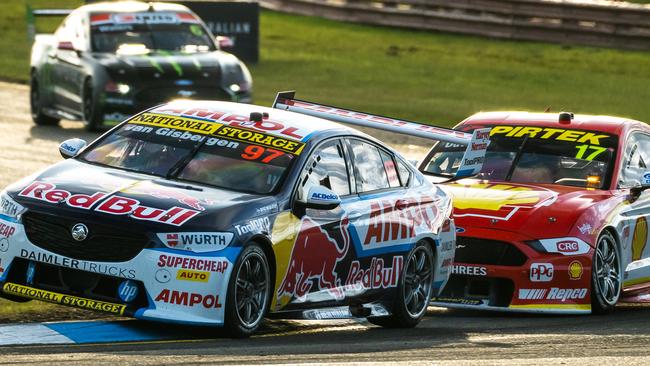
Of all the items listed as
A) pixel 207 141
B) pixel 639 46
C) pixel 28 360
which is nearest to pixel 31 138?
pixel 207 141

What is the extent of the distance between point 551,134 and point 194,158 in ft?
13.3

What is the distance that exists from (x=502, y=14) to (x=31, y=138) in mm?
16952

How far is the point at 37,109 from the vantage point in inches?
874

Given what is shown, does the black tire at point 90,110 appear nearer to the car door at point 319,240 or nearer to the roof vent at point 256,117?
the roof vent at point 256,117

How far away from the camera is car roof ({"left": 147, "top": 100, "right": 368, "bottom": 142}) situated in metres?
10.5

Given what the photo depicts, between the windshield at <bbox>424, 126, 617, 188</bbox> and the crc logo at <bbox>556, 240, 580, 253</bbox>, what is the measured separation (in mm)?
1043

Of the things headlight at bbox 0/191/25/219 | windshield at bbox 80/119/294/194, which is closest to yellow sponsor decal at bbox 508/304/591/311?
windshield at bbox 80/119/294/194

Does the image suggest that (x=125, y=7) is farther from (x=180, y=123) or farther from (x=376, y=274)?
(x=376, y=274)

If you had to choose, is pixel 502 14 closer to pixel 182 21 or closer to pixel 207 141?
pixel 182 21

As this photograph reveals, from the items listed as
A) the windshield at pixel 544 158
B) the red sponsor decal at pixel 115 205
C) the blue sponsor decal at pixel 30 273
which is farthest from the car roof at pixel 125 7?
the blue sponsor decal at pixel 30 273

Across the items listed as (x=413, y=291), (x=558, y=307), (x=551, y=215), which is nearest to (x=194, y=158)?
(x=413, y=291)

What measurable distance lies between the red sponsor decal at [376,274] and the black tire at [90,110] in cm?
1042

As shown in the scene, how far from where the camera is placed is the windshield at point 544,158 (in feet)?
42.2

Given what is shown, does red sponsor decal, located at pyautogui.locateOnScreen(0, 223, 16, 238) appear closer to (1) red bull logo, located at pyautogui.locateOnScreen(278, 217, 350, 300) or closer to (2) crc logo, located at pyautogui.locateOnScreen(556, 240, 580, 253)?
(1) red bull logo, located at pyautogui.locateOnScreen(278, 217, 350, 300)
